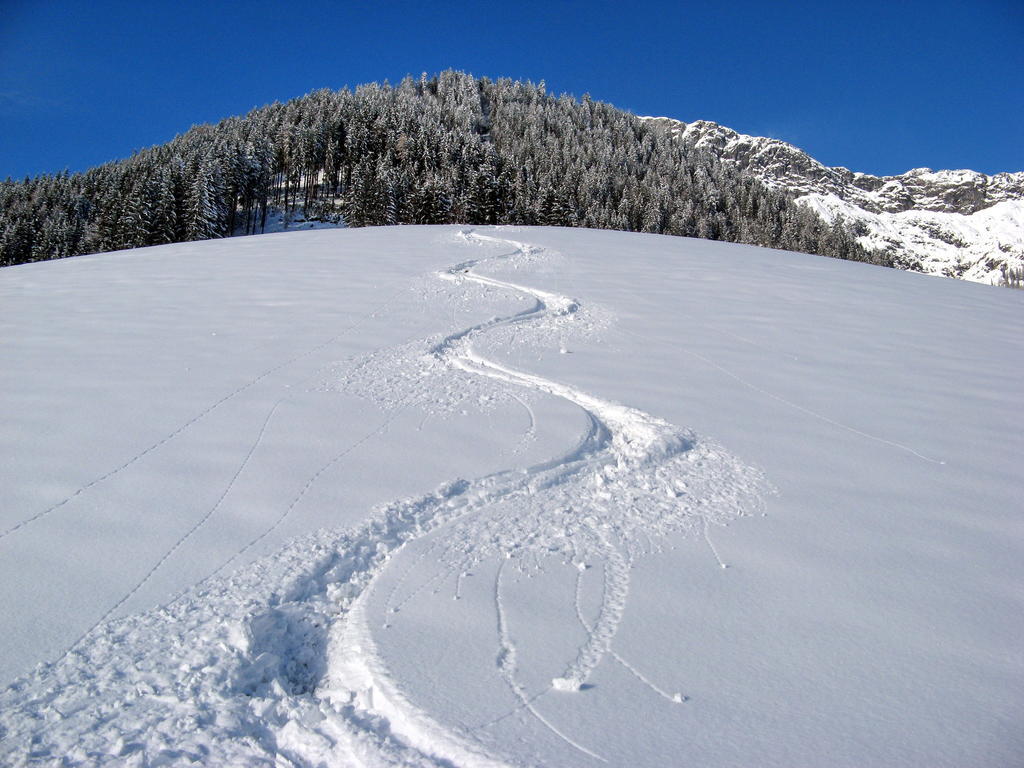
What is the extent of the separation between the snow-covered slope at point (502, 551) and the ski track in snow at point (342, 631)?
2cm

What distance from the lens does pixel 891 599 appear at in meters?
3.39

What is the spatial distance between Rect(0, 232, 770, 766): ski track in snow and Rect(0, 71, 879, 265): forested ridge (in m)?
42.2

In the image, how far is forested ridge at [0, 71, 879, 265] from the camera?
43844 mm

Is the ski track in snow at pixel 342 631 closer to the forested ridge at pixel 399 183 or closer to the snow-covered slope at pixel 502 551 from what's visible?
the snow-covered slope at pixel 502 551

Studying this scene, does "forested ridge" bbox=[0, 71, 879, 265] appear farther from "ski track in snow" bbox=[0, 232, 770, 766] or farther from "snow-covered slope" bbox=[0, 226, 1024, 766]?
"ski track in snow" bbox=[0, 232, 770, 766]

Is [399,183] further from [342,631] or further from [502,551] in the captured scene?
[342,631]

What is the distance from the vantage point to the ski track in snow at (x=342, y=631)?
2367mm

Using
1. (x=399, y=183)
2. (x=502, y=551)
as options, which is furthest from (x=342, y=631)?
(x=399, y=183)

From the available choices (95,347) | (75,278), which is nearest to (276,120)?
(75,278)

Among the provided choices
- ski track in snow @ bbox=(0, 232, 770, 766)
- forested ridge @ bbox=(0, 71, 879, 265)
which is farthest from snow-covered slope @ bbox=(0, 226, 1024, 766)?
forested ridge @ bbox=(0, 71, 879, 265)

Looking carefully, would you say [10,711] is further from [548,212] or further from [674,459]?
[548,212]

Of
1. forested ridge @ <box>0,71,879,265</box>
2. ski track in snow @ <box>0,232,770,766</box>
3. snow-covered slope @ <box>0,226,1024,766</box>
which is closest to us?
ski track in snow @ <box>0,232,770,766</box>

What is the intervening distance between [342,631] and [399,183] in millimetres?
50962

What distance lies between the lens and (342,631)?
3.07m
